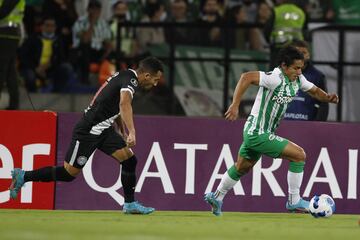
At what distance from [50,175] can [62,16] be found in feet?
21.3

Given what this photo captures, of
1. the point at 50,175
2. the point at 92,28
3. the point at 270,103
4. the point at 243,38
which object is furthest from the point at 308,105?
the point at 92,28

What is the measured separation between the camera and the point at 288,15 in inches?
702

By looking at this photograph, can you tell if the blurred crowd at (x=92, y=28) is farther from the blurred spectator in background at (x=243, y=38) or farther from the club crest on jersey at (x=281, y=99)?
→ the club crest on jersey at (x=281, y=99)

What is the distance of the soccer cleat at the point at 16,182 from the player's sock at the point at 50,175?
0.05m

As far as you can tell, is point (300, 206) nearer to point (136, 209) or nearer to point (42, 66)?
point (136, 209)

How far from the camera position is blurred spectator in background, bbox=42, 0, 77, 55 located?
19906 millimetres

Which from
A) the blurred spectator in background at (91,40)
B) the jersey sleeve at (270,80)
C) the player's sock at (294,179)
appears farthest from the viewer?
the blurred spectator in background at (91,40)

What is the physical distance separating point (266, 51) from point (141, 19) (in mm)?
2591

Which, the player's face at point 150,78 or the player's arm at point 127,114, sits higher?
the player's face at point 150,78

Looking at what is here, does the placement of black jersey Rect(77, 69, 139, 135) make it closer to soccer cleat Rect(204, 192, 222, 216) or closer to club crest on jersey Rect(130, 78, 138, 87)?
club crest on jersey Rect(130, 78, 138, 87)

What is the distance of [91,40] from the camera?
65.2ft

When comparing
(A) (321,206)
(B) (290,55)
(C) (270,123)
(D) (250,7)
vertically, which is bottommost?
(A) (321,206)

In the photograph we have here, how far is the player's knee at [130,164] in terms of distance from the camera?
14055 mm

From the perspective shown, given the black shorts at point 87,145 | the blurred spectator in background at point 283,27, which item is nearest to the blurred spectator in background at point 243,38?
the blurred spectator in background at point 283,27
